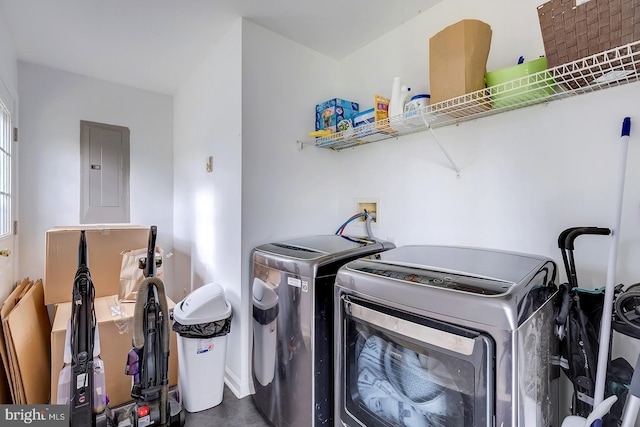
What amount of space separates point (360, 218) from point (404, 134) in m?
0.65

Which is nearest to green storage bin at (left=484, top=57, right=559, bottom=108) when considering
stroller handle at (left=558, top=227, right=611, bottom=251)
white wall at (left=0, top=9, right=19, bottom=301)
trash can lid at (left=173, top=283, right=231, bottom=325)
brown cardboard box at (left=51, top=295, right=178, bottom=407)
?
stroller handle at (left=558, top=227, right=611, bottom=251)

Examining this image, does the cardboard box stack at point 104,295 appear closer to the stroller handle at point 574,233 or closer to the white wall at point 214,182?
the white wall at point 214,182

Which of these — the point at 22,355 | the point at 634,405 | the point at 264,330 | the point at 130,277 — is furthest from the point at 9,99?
the point at 634,405

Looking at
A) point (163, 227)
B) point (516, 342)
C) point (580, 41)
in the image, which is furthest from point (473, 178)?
point (163, 227)

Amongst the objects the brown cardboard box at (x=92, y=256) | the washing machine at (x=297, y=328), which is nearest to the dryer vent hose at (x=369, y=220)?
the washing machine at (x=297, y=328)

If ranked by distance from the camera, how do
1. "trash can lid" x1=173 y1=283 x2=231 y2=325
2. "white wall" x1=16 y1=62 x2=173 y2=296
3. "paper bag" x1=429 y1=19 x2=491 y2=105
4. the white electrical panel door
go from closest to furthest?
"paper bag" x1=429 y1=19 x2=491 y2=105 → "trash can lid" x1=173 y1=283 x2=231 y2=325 → "white wall" x1=16 y1=62 x2=173 y2=296 → the white electrical panel door

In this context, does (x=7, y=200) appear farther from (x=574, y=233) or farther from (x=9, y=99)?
(x=574, y=233)

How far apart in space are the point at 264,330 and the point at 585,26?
6.17ft

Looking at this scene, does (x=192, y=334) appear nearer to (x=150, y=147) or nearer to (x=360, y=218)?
(x=360, y=218)

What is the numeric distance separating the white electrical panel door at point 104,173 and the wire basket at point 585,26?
3230 millimetres

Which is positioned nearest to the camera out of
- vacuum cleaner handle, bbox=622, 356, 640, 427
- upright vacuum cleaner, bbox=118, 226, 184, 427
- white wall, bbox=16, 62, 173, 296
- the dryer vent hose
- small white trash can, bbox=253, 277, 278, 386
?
vacuum cleaner handle, bbox=622, 356, 640, 427

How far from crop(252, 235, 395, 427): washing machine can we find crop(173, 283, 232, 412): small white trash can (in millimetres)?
252

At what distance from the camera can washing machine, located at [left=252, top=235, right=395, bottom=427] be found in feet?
4.74

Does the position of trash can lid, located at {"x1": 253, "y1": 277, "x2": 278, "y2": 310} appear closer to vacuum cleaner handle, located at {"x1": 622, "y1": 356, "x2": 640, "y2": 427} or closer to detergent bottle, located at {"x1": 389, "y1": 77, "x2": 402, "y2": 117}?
detergent bottle, located at {"x1": 389, "y1": 77, "x2": 402, "y2": 117}
